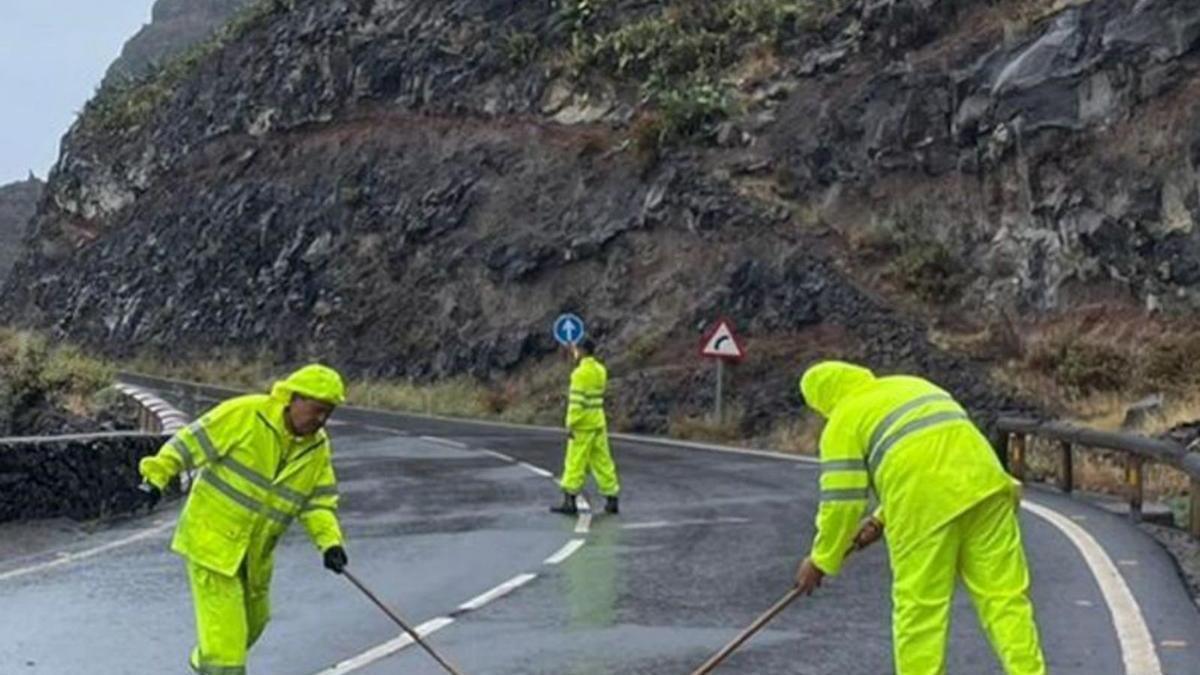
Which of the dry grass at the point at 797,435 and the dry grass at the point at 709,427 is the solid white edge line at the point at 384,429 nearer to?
the dry grass at the point at 709,427

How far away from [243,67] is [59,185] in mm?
12979

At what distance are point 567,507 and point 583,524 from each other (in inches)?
36.3

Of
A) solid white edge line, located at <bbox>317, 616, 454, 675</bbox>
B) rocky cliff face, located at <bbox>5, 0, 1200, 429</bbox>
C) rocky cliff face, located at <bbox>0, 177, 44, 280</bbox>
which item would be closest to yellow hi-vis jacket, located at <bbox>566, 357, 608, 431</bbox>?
solid white edge line, located at <bbox>317, 616, 454, 675</bbox>

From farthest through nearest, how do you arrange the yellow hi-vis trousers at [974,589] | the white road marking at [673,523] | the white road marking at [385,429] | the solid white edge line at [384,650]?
1. the white road marking at [385,429]
2. the white road marking at [673,523]
3. the solid white edge line at [384,650]
4. the yellow hi-vis trousers at [974,589]

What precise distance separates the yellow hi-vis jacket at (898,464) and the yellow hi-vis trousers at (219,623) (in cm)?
229

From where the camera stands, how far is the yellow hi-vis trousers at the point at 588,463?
15.6 metres

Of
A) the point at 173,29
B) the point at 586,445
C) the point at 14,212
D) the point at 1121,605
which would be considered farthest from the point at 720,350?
the point at 173,29

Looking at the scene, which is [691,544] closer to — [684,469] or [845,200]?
[684,469]

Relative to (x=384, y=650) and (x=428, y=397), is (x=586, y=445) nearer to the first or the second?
(x=384, y=650)

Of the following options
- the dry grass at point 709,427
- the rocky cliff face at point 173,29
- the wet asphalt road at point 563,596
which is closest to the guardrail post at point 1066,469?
the wet asphalt road at point 563,596

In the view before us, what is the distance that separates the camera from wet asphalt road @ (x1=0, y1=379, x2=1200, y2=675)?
8.42 metres

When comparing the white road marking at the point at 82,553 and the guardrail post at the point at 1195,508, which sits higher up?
the guardrail post at the point at 1195,508

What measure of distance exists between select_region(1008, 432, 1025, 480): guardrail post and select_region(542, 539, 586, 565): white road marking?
6.90 meters

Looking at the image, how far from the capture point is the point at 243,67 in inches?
2116
